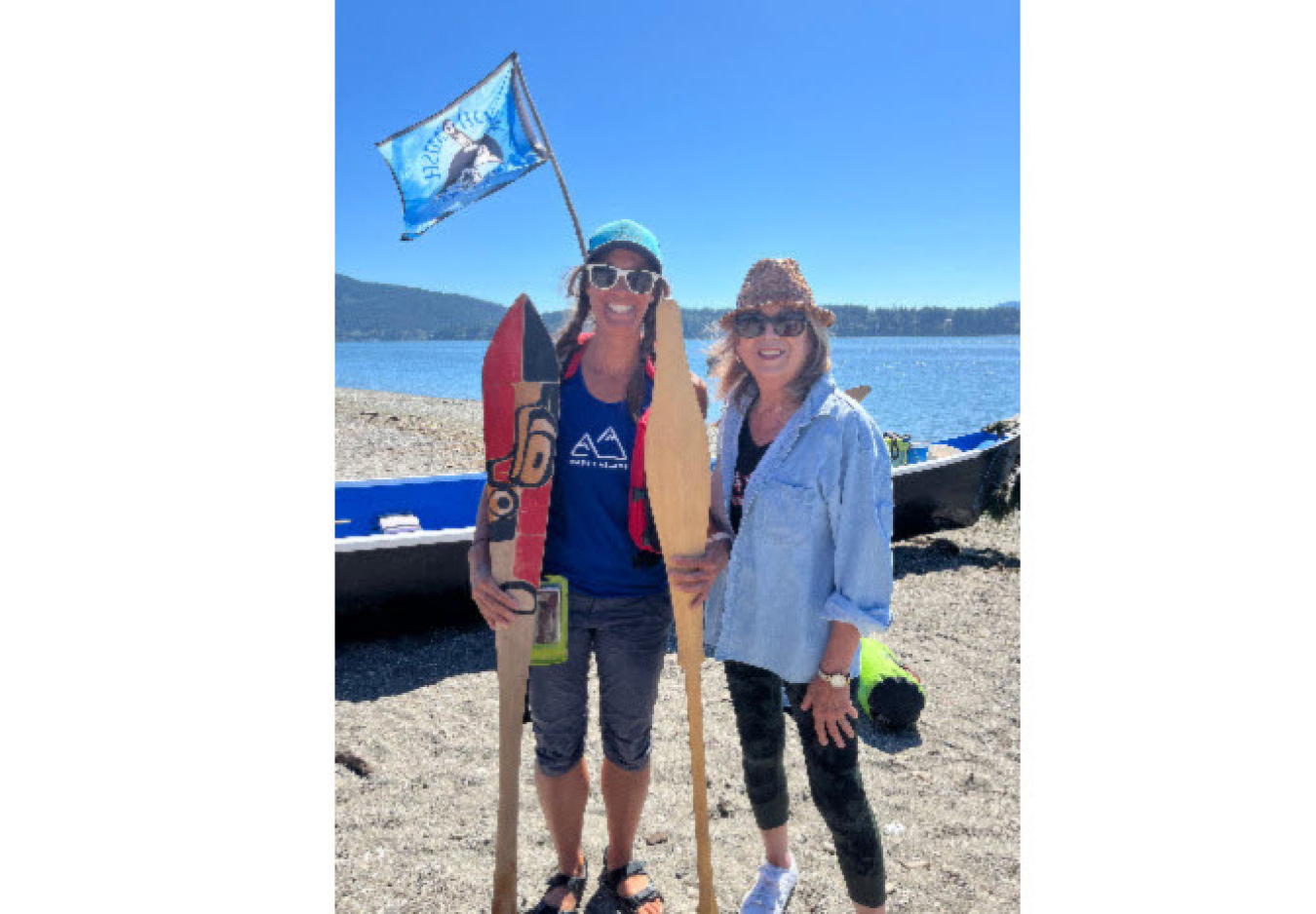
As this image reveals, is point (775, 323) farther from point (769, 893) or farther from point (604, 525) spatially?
point (769, 893)

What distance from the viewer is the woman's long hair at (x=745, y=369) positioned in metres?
1.74

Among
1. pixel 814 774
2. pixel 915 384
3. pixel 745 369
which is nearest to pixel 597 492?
pixel 745 369

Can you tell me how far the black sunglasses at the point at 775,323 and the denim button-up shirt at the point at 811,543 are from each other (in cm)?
13

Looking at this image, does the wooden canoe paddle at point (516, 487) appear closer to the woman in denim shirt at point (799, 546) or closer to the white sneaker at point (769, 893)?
the woman in denim shirt at point (799, 546)

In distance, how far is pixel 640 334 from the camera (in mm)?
1891

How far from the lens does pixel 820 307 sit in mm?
1749

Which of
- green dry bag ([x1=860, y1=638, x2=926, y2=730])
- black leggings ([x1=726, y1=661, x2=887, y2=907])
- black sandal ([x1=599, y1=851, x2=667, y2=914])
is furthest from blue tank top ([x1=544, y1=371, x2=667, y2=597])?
green dry bag ([x1=860, y1=638, x2=926, y2=730])

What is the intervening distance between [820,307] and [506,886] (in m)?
1.63

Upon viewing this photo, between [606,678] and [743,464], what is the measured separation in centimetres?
65

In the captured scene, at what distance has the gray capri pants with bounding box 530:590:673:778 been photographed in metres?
1.88

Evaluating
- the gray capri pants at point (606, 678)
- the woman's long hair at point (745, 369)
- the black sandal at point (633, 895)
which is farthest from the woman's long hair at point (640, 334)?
the black sandal at point (633, 895)

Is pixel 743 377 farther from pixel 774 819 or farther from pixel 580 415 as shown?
pixel 774 819

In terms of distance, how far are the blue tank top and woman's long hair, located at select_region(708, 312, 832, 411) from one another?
187 millimetres

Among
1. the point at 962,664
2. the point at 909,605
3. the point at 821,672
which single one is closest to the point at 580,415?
the point at 821,672
